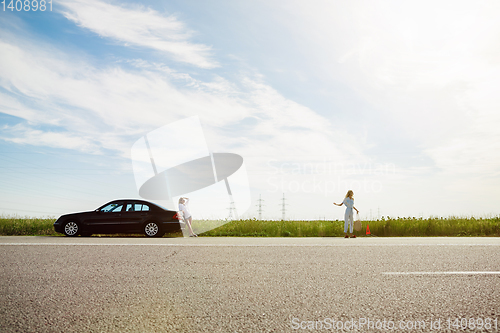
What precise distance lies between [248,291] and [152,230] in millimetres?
10259

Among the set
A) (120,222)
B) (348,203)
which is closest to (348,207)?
(348,203)

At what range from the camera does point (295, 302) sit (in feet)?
13.2

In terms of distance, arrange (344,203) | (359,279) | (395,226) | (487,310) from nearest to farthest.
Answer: (487,310)
(359,279)
(344,203)
(395,226)

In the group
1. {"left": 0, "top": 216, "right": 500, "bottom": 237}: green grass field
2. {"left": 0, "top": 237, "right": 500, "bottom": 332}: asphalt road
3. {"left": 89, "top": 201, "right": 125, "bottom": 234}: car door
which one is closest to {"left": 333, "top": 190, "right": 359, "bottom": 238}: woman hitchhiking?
{"left": 0, "top": 216, "right": 500, "bottom": 237}: green grass field

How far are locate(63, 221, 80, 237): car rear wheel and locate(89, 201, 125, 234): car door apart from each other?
0.57 metres

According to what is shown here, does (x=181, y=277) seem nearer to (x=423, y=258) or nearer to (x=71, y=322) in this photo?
(x=71, y=322)

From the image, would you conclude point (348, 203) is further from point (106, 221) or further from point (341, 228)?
point (106, 221)

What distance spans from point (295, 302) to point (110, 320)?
6.71ft

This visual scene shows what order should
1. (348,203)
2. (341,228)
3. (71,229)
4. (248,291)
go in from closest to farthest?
(248,291)
(348,203)
(71,229)
(341,228)

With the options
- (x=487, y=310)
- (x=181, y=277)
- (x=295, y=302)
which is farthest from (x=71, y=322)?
(x=487, y=310)

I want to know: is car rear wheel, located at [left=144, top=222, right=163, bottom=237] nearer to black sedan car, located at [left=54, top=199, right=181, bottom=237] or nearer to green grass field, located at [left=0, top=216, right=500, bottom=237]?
black sedan car, located at [left=54, top=199, right=181, bottom=237]

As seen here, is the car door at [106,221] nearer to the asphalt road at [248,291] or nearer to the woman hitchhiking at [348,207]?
the asphalt road at [248,291]

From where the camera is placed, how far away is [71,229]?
1384cm

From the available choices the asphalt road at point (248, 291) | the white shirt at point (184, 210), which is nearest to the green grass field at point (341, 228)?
the white shirt at point (184, 210)
